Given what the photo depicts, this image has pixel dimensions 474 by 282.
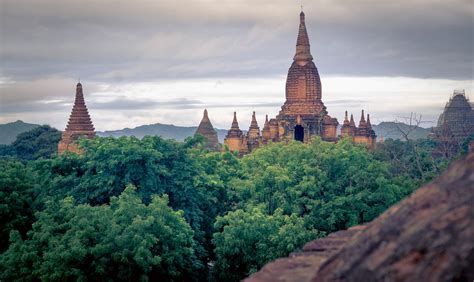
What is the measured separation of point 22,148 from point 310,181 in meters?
61.6

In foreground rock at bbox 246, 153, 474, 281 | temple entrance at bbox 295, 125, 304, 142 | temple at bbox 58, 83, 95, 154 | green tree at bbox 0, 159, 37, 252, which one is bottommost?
green tree at bbox 0, 159, 37, 252

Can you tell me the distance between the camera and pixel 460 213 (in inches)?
185

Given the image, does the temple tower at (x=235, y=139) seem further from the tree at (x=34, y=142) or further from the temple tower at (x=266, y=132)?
the tree at (x=34, y=142)

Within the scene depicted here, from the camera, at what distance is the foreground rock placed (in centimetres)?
452

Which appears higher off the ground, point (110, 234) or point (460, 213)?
point (460, 213)

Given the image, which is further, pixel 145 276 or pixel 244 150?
pixel 244 150

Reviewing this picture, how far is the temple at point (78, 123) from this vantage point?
6219cm

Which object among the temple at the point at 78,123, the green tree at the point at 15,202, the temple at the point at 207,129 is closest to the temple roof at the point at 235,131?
the temple at the point at 207,129

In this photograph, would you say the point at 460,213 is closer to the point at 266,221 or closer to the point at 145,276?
the point at 145,276

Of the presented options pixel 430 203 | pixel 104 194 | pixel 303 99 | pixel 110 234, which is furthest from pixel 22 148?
pixel 430 203

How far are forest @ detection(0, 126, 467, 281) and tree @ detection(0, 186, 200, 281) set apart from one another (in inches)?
1.5

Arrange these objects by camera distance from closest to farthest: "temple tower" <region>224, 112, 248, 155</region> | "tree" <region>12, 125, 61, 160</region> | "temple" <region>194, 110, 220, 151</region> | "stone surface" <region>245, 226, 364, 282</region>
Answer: "stone surface" <region>245, 226, 364, 282</region> < "temple tower" <region>224, 112, 248, 155</region> < "temple" <region>194, 110, 220, 151</region> < "tree" <region>12, 125, 61, 160</region>

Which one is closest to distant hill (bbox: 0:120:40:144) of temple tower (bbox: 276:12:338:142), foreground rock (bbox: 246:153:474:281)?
temple tower (bbox: 276:12:338:142)

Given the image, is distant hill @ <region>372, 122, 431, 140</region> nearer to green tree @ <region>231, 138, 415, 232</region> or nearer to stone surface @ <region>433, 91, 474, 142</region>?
stone surface @ <region>433, 91, 474, 142</region>
